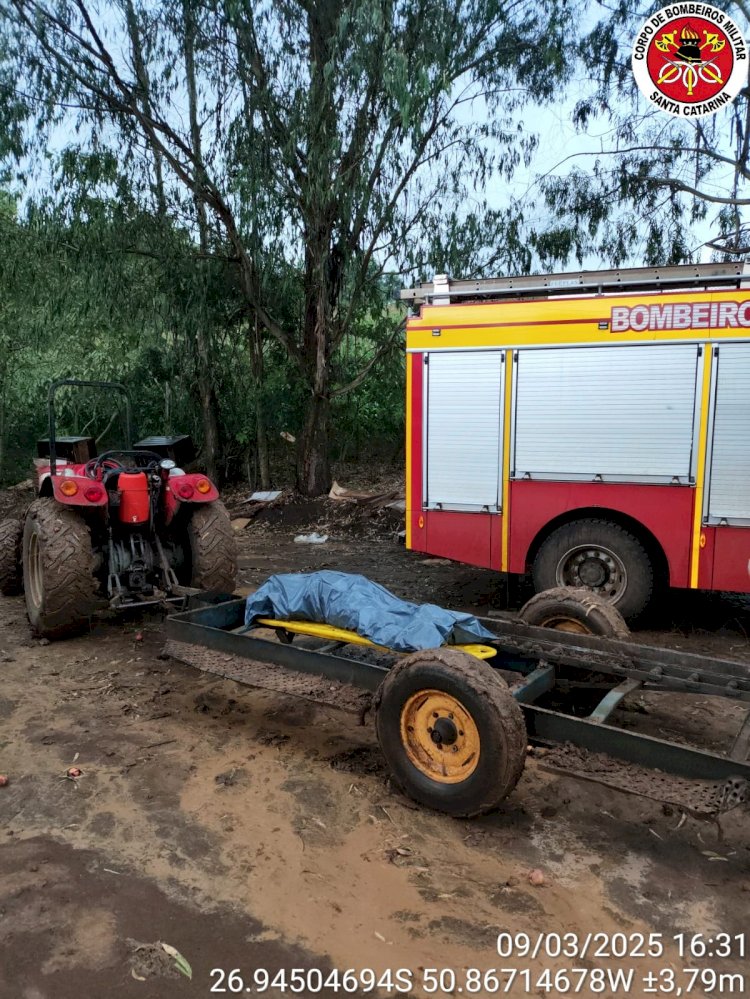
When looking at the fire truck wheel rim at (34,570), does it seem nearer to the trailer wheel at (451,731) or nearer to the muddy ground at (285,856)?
the muddy ground at (285,856)

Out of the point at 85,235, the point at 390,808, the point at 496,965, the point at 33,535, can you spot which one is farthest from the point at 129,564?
the point at 85,235

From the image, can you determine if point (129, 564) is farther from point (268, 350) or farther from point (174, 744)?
point (268, 350)

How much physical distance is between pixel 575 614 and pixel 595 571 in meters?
2.21

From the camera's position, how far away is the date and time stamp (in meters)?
2.48

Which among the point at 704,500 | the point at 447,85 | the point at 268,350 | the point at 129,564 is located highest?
the point at 447,85

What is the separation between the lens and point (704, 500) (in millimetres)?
6199

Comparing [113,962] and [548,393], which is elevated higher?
[548,393]

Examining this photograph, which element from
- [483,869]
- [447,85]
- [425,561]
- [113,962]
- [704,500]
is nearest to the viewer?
[113,962]

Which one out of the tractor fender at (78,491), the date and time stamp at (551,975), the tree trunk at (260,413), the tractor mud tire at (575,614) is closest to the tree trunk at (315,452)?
the tree trunk at (260,413)

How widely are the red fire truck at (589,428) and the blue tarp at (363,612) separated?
99.2 inches

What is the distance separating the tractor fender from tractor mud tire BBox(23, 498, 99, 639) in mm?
192

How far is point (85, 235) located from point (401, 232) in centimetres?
496

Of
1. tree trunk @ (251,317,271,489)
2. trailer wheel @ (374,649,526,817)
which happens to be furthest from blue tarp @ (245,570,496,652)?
tree trunk @ (251,317,271,489)

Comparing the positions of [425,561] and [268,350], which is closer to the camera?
[425,561]
